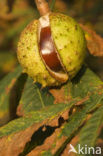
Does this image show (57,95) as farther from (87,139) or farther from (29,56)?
(87,139)

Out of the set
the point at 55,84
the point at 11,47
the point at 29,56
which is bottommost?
the point at 11,47

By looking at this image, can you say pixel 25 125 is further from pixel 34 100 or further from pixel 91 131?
pixel 34 100

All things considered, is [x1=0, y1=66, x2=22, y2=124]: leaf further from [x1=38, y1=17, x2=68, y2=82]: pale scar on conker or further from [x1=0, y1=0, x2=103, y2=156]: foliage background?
[x1=38, y1=17, x2=68, y2=82]: pale scar on conker

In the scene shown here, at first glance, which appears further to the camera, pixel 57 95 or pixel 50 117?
pixel 57 95

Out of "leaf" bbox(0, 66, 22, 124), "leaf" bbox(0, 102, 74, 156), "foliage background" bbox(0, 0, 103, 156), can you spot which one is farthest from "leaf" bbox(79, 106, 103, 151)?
"leaf" bbox(0, 66, 22, 124)

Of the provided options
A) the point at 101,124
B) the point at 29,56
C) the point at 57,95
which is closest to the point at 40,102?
the point at 57,95

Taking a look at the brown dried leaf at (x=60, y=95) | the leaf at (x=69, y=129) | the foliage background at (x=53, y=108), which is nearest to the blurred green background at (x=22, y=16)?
the foliage background at (x=53, y=108)
